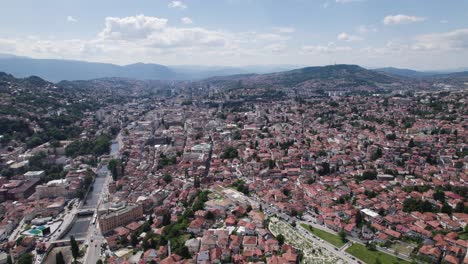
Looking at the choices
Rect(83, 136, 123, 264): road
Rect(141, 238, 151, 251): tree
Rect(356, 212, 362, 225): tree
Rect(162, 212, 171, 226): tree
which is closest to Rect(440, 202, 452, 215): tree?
Rect(356, 212, 362, 225): tree

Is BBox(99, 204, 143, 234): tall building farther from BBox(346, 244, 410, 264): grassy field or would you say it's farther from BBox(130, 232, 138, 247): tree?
BBox(346, 244, 410, 264): grassy field

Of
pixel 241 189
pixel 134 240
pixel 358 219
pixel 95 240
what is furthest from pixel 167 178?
pixel 358 219

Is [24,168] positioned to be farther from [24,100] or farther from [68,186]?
[24,100]

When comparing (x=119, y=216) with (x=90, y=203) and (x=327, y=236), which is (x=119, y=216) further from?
(x=327, y=236)

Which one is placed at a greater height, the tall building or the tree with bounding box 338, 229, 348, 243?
the tree with bounding box 338, 229, 348, 243

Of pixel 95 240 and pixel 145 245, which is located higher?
pixel 145 245
